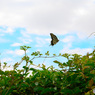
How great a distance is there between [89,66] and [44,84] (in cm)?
77

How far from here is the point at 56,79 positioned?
300 cm

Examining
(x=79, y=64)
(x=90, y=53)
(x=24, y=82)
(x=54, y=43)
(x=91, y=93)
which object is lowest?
(x=91, y=93)

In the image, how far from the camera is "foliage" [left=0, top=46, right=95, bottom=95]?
2.77m

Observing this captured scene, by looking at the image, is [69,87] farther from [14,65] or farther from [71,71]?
[14,65]

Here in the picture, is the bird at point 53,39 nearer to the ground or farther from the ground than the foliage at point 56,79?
farther from the ground

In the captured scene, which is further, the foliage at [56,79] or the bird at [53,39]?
the bird at [53,39]

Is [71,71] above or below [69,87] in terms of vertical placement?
above

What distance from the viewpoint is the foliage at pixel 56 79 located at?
2766mm

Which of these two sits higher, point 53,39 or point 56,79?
point 53,39

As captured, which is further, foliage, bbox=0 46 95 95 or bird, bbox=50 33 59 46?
bird, bbox=50 33 59 46

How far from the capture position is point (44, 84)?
117 inches

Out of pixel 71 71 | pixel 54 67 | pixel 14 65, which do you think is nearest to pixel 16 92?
pixel 14 65

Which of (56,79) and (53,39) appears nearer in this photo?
(56,79)

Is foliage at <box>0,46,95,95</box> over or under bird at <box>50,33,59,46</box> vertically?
under
